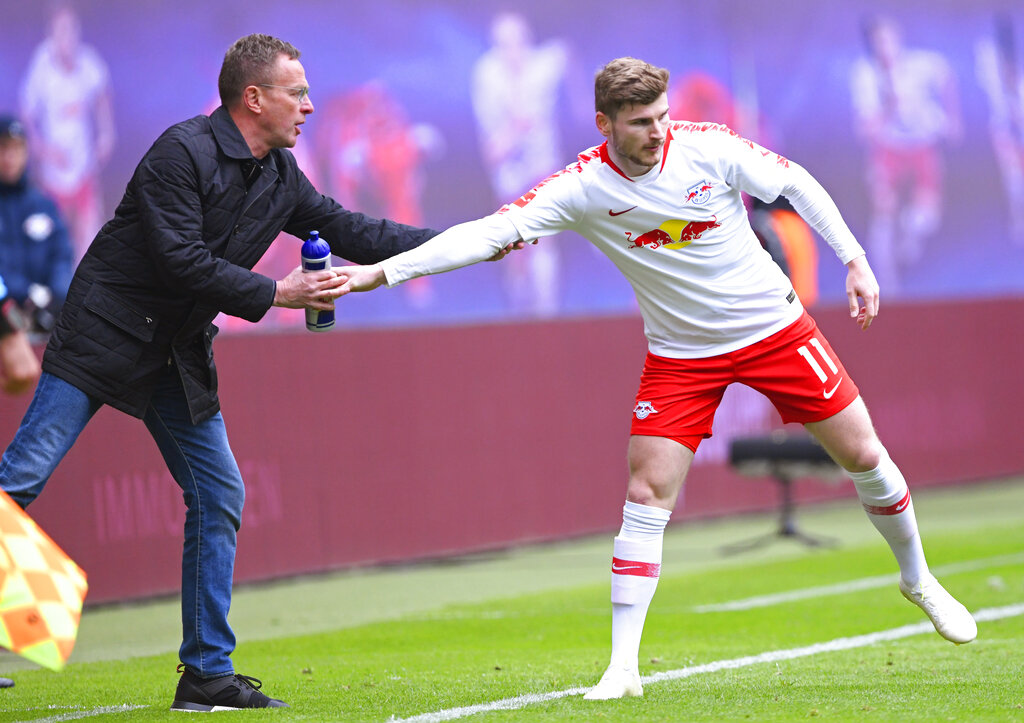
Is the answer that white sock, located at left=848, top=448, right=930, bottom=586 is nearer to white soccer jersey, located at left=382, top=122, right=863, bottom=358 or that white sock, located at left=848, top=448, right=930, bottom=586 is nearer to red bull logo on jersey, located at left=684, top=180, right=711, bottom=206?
white soccer jersey, located at left=382, top=122, right=863, bottom=358

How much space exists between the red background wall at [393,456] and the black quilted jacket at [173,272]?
3.85 m

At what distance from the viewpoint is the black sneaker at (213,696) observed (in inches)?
227

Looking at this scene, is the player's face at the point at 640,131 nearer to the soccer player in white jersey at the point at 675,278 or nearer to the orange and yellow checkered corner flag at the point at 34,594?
the soccer player in white jersey at the point at 675,278

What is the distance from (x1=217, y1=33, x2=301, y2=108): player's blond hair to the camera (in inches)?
222

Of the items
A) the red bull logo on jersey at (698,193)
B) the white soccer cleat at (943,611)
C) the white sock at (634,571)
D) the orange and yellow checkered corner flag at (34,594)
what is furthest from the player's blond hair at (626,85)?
the orange and yellow checkered corner flag at (34,594)

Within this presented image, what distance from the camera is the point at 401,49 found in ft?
51.6

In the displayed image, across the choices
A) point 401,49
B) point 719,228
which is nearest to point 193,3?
point 401,49

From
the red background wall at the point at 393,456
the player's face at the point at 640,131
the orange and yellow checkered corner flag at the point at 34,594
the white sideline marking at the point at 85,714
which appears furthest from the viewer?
the red background wall at the point at 393,456

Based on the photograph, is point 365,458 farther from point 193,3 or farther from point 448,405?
point 193,3

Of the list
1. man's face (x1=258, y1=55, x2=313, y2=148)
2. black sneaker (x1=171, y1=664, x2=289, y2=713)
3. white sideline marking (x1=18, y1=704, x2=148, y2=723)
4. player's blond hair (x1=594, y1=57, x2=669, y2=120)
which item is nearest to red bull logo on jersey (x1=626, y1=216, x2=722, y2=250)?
player's blond hair (x1=594, y1=57, x2=669, y2=120)

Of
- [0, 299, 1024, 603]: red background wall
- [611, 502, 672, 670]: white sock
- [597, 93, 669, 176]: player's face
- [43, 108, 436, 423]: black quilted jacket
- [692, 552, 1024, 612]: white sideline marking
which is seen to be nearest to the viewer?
[43, 108, 436, 423]: black quilted jacket

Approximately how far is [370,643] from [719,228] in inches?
129

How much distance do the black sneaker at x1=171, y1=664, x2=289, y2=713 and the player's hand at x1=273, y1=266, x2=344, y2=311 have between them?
136cm

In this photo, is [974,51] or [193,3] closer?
[193,3]
